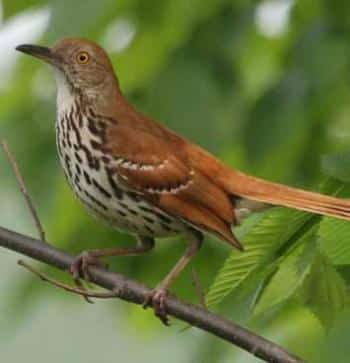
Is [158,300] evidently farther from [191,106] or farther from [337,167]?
[191,106]

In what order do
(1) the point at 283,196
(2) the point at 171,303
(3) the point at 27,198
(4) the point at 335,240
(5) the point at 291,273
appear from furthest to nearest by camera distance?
1. (1) the point at 283,196
2. (3) the point at 27,198
3. (2) the point at 171,303
4. (5) the point at 291,273
5. (4) the point at 335,240

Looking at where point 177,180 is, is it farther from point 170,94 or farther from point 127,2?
point 127,2

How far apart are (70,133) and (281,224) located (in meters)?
1.40

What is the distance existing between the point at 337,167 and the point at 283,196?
2.59ft

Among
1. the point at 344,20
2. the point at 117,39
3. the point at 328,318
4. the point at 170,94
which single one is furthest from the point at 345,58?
the point at 328,318

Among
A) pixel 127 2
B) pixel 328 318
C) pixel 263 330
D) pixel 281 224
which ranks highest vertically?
pixel 127 2

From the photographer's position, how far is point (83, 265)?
3.71 metres

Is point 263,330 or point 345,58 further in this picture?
point 345,58

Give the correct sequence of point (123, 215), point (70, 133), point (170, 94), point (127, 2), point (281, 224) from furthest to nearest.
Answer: point (127, 2), point (170, 94), point (70, 133), point (123, 215), point (281, 224)

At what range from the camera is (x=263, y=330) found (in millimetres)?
4461

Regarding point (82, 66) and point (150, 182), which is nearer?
point (150, 182)

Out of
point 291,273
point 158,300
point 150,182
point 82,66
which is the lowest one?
point 158,300

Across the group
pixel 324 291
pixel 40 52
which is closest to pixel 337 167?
pixel 324 291

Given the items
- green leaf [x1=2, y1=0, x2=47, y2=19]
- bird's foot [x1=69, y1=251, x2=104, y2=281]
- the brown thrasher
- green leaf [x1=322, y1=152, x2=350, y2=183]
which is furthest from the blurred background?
green leaf [x1=322, y1=152, x2=350, y2=183]
